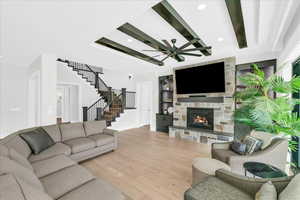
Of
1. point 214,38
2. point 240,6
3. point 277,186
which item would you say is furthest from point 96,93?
point 277,186

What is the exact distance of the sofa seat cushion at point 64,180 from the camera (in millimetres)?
1468

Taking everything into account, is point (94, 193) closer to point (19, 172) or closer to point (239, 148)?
point (19, 172)

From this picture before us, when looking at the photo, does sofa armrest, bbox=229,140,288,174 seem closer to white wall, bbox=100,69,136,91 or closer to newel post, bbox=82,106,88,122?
newel post, bbox=82,106,88,122

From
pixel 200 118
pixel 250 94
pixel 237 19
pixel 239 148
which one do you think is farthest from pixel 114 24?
pixel 200 118

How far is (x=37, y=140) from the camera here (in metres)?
2.59

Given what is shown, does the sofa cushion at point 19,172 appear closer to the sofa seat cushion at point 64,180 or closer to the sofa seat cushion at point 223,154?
the sofa seat cushion at point 64,180

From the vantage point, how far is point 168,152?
12.3 feet

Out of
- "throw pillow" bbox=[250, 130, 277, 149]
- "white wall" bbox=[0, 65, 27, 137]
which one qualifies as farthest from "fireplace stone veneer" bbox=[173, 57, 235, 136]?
"white wall" bbox=[0, 65, 27, 137]

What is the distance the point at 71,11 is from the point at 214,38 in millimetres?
2915

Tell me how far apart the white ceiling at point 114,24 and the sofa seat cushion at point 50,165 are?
87.8 inches

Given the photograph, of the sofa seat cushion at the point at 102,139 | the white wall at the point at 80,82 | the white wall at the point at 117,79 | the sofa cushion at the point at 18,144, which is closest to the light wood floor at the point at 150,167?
the sofa seat cushion at the point at 102,139

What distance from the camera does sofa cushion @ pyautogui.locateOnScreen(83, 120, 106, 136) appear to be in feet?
12.4

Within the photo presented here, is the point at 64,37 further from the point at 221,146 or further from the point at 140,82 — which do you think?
the point at 140,82

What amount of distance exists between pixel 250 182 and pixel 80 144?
3024 mm
